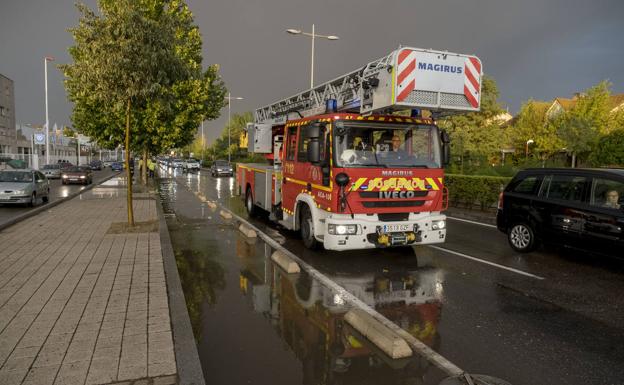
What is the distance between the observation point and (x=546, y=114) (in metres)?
43.1

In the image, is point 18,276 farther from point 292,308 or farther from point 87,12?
point 87,12

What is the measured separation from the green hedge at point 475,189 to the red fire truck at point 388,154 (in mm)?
7387

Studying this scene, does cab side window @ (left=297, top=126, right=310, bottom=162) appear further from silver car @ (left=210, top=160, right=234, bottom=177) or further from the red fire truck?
silver car @ (left=210, top=160, right=234, bottom=177)

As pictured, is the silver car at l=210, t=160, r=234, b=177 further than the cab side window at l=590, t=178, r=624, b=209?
Yes

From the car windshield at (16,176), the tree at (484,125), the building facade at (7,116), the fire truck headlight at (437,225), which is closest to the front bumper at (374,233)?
the fire truck headlight at (437,225)

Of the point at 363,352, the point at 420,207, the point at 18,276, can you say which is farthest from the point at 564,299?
the point at 18,276

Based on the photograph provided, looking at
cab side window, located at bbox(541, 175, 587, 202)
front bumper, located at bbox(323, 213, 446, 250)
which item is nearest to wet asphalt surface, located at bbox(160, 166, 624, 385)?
front bumper, located at bbox(323, 213, 446, 250)

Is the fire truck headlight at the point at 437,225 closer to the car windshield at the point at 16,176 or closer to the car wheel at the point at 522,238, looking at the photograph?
the car wheel at the point at 522,238

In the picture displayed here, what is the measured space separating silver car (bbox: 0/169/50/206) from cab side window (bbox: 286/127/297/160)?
36.8 ft

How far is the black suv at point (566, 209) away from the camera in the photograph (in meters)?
6.97

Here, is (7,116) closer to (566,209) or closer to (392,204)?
(392,204)

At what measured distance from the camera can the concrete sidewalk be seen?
356cm

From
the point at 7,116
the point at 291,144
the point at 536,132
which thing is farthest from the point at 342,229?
the point at 7,116

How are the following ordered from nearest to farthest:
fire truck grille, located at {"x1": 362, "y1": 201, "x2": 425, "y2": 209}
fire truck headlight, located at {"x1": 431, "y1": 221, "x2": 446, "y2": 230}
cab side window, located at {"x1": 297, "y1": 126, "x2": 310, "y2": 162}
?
fire truck grille, located at {"x1": 362, "y1": 201, "x2": 425, "y2": 209}, fire truck headlight, located at {"x1": 431, "y1": 221, "x2": 446, "y2": 230}, cab side window, located at {"x1": 297, "y1": 126, "x2": 310, "y2": 162}
